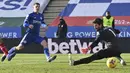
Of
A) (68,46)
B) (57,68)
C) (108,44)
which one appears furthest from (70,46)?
(108,44)

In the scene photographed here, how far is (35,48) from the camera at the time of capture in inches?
973

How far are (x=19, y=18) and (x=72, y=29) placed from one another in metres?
4.22

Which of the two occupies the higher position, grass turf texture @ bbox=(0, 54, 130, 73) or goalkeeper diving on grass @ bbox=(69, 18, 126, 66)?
goalkeeper diving on grass @ bbox=(69, 18, 126, 66)

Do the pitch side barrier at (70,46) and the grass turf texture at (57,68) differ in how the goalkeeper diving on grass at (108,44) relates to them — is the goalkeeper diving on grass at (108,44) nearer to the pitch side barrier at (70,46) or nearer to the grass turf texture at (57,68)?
the grass turf texture at (57,68)

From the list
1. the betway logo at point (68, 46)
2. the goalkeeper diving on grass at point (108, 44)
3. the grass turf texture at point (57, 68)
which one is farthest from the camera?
the betway logo at point (68, 46)

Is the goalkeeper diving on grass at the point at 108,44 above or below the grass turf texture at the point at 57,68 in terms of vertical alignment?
above

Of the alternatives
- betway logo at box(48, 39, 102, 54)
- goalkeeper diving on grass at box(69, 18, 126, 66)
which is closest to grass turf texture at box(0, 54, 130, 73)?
goalkeeper diving on grass at box(69, 18, 126, 66)

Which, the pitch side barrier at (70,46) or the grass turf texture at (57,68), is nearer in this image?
the grass turf texture at (57,68)

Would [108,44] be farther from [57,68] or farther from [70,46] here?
[70,46]

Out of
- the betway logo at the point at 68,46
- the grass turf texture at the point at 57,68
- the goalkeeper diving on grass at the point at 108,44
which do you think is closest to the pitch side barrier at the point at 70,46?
the betway logo at the point at 68,46

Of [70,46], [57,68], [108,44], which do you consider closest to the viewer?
[108,44]

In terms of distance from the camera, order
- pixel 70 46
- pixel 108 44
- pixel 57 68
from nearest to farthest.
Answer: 1. pixel 108 44
2. pixel 57 68
3. pixel 70 46

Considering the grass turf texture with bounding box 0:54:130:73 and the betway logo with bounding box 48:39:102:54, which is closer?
the grass turf texture with bounding box 0:54:130:73

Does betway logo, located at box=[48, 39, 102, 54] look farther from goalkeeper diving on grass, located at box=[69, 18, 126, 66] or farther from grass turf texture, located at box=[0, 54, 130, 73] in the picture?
goalkeeper diving on grass, located at box=[69, 18, 126, 66]
